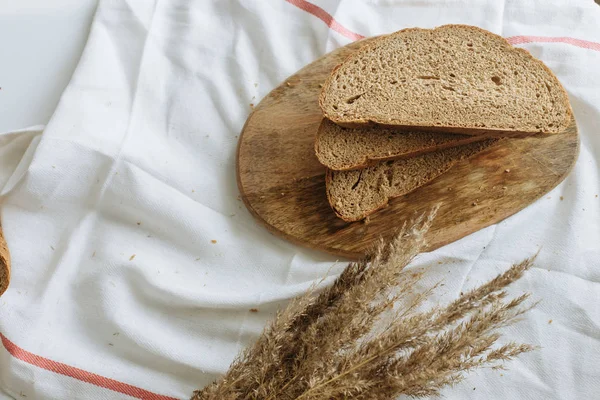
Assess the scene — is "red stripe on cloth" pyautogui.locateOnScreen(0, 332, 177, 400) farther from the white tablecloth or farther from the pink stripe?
the pink stripe

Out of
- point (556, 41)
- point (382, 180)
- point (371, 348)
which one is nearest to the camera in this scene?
point (371, 348)

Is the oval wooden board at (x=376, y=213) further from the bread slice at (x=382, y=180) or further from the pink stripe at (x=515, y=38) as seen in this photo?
the pink stripe at (x=515, y=38)

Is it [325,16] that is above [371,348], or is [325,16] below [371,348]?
above

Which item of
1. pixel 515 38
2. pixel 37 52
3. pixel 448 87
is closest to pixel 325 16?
pixel 448 87

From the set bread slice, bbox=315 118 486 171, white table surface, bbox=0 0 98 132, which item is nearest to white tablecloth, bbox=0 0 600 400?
white table surface, bbox=0 0 98 132

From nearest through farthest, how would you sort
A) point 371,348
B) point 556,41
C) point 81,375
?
1. point 371,348
2. point 81,375
3. point 556,41

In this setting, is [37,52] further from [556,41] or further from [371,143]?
[556,41]
